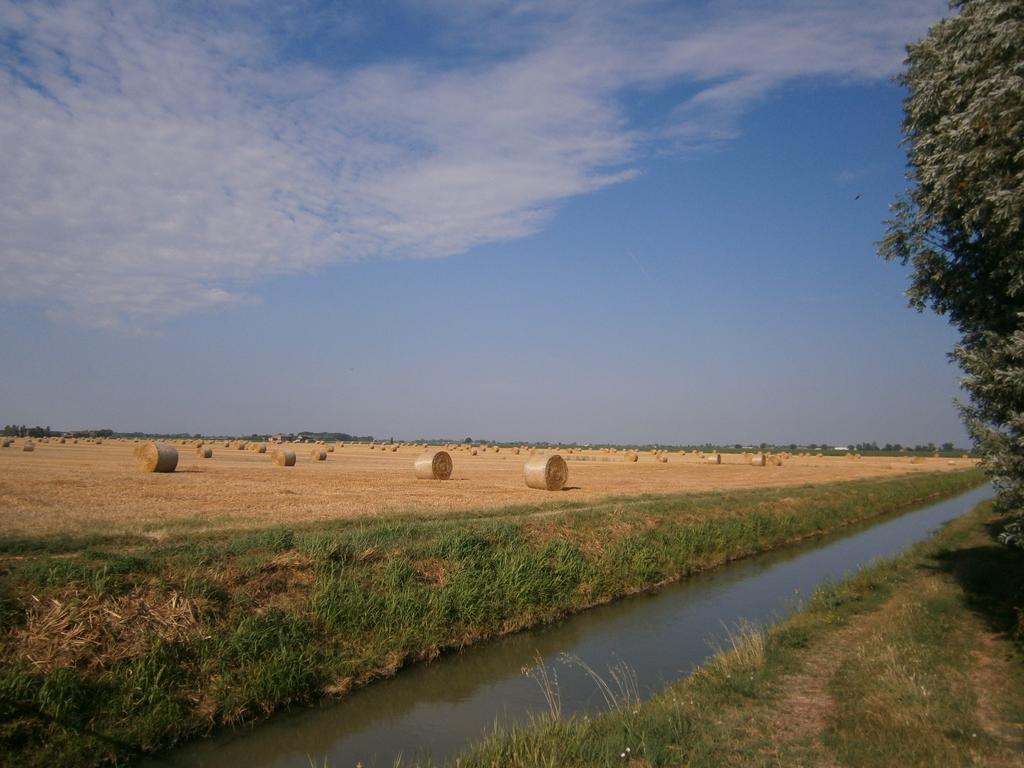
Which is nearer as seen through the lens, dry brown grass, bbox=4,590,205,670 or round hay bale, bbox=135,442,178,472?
dry brown grass, bbox=4,590,205,670

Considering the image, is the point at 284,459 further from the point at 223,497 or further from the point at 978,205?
the point at 978,205

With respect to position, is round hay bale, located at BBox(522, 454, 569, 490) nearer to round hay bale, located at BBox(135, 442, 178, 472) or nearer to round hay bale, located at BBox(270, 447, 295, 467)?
round hay bale, located at BBox(135, 442, 178, 472)

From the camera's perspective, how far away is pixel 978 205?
7711mm

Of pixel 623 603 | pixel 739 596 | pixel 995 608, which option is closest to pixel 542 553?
pixel 623 603

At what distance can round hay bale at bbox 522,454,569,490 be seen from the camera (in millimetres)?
29250

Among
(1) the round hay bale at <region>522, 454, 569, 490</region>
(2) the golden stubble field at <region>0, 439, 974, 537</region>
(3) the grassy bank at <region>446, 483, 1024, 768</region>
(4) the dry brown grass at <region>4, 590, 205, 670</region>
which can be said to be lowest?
(3) the grassy bank at <region>446, 483, 1024, 768</region>

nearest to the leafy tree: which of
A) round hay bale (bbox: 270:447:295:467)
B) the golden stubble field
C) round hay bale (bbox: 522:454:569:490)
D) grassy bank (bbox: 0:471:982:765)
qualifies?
grassy bank (bbox: 0:471:982:765)

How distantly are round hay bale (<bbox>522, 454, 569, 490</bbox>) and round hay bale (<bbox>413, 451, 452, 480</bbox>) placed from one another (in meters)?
5.75

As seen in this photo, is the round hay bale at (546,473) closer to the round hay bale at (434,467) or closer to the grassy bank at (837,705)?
the round hay bale at (434,467)

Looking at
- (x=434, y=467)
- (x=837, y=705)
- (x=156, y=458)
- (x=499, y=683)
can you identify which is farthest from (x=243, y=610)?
(x=156, y=458)

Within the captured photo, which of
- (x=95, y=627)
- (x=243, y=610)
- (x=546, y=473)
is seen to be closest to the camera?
(x=95, y=627)

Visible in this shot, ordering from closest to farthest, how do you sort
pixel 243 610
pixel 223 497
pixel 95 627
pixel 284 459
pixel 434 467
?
pixel 95 627 → pixel 243 610 → pixel 223 497 → pixel 434 467 → pixel 284 459

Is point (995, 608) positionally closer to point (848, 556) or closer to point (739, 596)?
point (739, 596)

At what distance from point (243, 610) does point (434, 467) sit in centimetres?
2398
